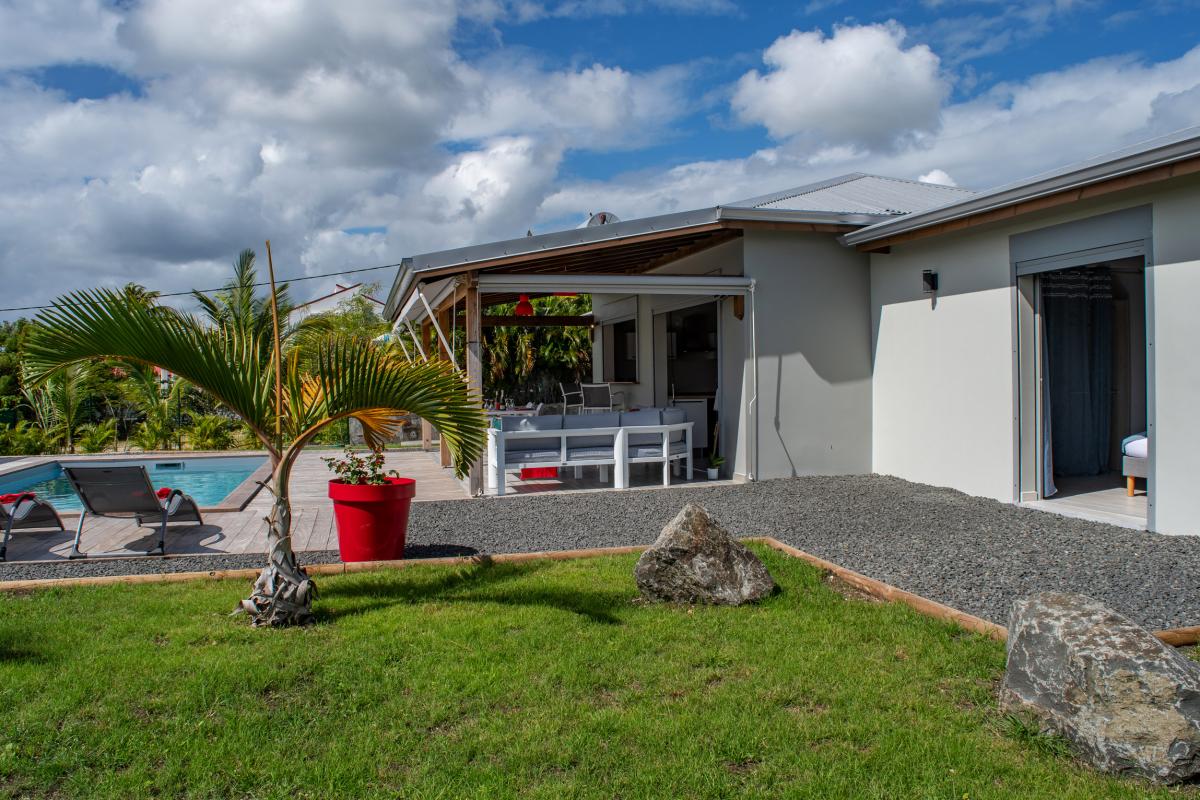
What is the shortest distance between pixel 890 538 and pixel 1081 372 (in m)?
4.73

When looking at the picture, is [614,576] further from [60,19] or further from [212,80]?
[212,80]

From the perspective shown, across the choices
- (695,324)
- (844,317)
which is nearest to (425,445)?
(695,324)

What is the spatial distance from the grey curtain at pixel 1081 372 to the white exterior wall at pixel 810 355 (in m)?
2.10

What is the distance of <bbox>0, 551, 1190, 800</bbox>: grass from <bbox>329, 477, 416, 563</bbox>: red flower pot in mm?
938

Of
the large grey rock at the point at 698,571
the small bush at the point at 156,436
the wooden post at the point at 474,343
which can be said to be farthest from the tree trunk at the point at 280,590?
the small bush at the point at 156,436

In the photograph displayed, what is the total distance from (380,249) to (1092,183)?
3058 cm

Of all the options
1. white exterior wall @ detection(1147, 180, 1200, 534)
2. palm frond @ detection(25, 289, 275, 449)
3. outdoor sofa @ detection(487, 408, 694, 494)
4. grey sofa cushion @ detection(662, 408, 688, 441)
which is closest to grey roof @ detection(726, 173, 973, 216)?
grey sofa cushion @ detection(662, 408, 688, 441)

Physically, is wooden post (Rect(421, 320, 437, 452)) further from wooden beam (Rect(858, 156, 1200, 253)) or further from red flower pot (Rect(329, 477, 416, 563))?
red flower pot (Rect(329, 477, 416, 563))

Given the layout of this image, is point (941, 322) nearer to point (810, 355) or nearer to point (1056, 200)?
point (810, 355)

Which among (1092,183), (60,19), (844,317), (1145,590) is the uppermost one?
(60,19)

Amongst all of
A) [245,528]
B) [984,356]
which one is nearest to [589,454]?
[245,528]

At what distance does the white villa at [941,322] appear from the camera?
659 centimetres

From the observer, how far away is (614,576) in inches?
206

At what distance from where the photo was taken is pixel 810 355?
10.0 metres
